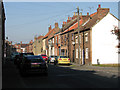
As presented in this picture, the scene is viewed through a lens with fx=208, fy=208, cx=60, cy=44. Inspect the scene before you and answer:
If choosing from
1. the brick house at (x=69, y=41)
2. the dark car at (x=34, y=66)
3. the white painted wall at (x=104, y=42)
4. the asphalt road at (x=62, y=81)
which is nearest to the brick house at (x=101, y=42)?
the white painted wall at (x=104, y=42)

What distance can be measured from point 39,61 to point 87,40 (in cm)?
2049

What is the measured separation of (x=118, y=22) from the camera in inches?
1414

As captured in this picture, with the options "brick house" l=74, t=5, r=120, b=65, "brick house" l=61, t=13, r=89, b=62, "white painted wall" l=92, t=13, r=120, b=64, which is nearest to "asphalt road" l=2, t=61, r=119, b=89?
"brick house" l=74, t=5, r=120, b=65

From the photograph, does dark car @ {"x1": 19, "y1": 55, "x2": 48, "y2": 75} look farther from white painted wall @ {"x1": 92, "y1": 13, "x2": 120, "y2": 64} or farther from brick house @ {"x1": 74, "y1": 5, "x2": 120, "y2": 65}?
white painted wall @ {"x1": 92, "y1": 13, "x2": 120, "y2": 64}

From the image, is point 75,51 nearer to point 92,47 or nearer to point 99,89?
point 92,47

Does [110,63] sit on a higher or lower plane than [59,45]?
lower

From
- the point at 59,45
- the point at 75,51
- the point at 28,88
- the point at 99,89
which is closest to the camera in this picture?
the point at 99,89

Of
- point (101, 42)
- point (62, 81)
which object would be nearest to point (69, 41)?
point (101, 42)

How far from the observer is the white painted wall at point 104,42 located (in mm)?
34188

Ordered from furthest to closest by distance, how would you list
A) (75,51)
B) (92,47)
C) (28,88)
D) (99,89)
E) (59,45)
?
1. (59,45)
2. (75,51)
3. (92,47)
4. (28,88)
5. (99,89)

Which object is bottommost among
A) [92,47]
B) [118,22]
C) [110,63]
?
[110,63]

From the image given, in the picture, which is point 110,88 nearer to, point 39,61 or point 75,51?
point 39,61

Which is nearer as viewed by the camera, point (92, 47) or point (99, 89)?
point (99, 89)

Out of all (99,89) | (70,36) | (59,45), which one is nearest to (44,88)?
(99,89)
